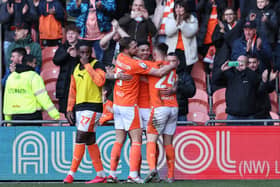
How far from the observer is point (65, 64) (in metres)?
13.1

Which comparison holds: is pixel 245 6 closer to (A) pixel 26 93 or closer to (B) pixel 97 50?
(B) pixel 97 50

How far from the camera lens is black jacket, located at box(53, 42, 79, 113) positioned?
512 inches

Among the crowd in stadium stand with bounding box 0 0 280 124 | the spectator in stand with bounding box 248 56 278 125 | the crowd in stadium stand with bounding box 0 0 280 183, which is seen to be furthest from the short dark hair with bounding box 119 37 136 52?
the spectator in stand with bounding box 248 56 278 125

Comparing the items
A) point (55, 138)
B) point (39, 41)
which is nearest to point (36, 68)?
point (39, 41)

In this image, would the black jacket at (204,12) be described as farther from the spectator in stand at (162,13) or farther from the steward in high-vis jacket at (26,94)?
the steward in high-vis jacket at (26,94)

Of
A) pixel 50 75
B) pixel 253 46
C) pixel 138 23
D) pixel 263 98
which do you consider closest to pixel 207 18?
pixel 253 46

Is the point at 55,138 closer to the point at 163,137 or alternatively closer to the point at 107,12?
the point at 163,137

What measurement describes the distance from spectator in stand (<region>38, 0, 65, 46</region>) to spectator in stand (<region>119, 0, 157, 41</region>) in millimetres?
1342

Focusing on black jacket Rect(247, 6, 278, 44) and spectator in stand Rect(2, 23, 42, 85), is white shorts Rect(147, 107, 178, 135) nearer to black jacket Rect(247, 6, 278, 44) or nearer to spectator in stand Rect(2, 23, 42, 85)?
black jacket Rect(247, 6, 278, 44)

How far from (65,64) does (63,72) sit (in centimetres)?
15

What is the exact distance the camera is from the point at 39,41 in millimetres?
14273

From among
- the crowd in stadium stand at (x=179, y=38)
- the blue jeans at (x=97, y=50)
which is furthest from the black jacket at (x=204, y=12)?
the blue jeans at (x=97, y=50)

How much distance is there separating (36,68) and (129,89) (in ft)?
11.7

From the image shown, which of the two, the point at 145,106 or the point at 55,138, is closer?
the point at 145,106
